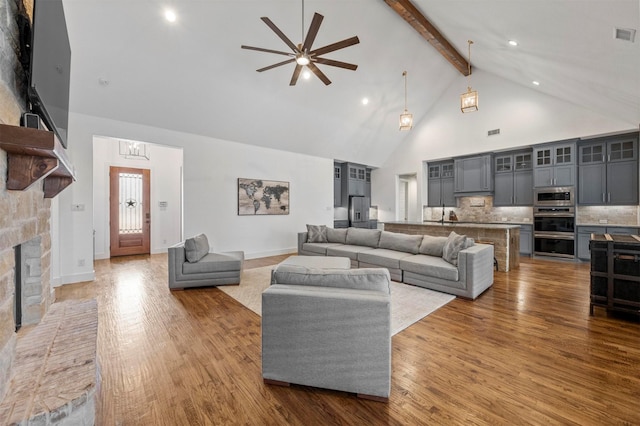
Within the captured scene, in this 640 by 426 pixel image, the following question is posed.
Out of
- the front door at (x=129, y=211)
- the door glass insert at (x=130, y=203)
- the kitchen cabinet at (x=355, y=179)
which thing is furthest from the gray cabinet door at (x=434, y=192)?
the door glass insert at (x=130, y=203)

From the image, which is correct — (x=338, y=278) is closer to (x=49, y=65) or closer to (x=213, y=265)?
(x=49, y=65)

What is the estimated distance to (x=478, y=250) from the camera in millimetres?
3725

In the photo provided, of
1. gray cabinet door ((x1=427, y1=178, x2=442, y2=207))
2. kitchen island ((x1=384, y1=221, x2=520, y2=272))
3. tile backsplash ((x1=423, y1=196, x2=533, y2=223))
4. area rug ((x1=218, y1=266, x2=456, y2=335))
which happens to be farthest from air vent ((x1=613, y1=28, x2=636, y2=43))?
gray cabinet door ((x1=427, y1=178, x2=442, y2=207))

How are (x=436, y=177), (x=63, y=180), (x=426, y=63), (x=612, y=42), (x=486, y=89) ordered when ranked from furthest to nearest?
(x=436, y=177) < (x=486, y=89) < (x=426, y=63) < (x=612, y=42) < (x=63, y=180)

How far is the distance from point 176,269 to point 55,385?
292cm

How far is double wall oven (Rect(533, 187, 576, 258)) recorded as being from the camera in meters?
5.98

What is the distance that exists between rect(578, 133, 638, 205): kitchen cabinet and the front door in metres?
11.0

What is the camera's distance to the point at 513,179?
698 centimetres

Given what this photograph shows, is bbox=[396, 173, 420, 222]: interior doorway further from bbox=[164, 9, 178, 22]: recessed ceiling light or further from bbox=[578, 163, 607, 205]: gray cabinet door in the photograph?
bbox=[164, 9, 178, 22]: recessed ceiling light

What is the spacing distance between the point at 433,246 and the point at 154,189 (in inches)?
292

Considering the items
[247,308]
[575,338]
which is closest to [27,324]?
[247,308]

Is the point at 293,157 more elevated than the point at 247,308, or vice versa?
the point at 293,157

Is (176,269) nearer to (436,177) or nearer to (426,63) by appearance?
(426,63)

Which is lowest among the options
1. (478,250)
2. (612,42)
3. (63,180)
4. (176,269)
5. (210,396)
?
(210,396)
